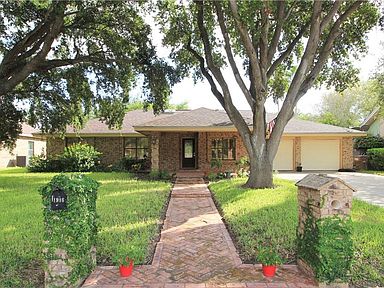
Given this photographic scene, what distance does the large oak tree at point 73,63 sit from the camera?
12.3 m

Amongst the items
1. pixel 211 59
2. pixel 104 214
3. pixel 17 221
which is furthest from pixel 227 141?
pixel 17 221

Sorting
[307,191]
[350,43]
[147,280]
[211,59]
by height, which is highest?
[350,43]

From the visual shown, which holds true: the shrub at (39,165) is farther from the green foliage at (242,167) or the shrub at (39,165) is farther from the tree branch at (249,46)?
the tree branch at (249,46)

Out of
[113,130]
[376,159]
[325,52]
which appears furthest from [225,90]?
[376,159]

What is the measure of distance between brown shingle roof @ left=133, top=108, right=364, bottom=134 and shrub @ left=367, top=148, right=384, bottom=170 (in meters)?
3.04

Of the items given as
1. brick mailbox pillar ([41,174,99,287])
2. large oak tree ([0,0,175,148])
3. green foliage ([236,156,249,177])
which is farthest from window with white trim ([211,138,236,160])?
brick mailbox pillar ([41,174,99,287])

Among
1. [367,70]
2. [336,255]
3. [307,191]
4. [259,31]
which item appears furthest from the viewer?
[367,70]

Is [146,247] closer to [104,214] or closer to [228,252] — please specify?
[228,252]

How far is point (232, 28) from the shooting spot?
509 inches

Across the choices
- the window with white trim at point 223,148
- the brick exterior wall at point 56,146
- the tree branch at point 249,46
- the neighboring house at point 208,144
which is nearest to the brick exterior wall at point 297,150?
the neighboring house at point 208,144

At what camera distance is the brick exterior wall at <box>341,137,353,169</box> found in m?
21.0

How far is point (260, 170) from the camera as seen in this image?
12.1 metres

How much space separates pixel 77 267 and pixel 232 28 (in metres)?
11.2

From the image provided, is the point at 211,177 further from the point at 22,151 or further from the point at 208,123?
the point at 22,151
